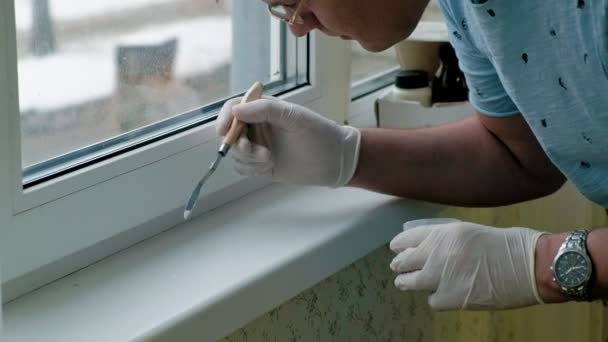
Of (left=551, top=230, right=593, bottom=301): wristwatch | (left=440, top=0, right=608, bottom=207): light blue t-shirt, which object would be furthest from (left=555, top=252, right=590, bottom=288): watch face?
(left=440, top=0, right=608, bottom=207): light blue t-shirt

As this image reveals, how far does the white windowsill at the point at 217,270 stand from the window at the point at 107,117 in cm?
3

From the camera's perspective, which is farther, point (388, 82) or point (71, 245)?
point (388, 82)

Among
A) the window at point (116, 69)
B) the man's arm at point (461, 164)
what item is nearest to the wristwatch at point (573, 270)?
the man's arm at point (461, 164)

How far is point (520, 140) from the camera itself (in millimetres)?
1176

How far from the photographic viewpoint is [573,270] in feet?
3.13

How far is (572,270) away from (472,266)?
0.36 feet

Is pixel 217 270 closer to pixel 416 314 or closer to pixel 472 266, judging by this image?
pixel 472 266

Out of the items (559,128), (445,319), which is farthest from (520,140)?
(445,319)

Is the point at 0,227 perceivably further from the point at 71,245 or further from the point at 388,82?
the point at 388,82

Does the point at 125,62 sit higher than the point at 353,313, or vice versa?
the point at 125,62

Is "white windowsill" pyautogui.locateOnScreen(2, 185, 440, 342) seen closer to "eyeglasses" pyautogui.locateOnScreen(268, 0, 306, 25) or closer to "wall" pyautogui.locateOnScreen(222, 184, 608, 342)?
"wall" pyautogui.locateOnScreen(222, 184, 608, 342)

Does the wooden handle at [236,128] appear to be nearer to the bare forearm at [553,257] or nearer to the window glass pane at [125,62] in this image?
the window glass pane at [125,62]

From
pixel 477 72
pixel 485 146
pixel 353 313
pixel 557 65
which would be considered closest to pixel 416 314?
pixel 353 313

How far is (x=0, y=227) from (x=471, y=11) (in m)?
0.51
